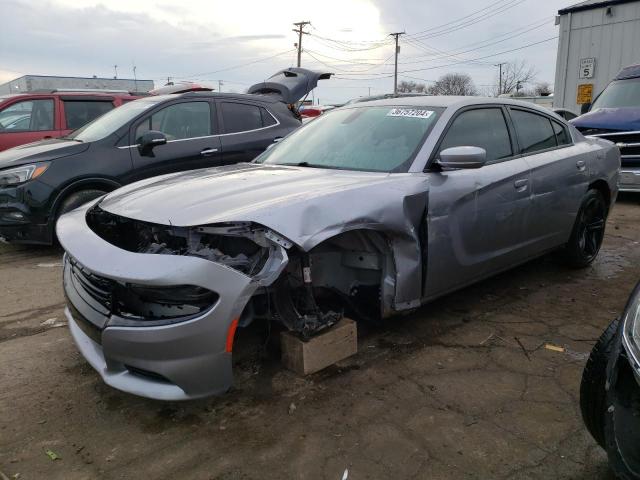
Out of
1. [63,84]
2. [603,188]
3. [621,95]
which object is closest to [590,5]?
[621,95]

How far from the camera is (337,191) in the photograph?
290 centimetres

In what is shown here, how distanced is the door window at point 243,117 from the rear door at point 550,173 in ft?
11.5

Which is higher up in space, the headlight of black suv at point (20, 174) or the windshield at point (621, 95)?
the windshield at point (621, 95)

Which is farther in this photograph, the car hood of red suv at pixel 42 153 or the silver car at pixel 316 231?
the car hood of red suv at pixel 42 153

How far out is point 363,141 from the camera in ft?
12.2

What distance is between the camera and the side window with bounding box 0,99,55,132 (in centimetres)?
783

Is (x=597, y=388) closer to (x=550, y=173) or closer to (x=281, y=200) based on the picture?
(x=281, y=200)

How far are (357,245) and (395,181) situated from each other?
0.44m

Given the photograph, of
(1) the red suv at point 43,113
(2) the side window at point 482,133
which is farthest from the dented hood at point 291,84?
(2) the side window at point 482,133

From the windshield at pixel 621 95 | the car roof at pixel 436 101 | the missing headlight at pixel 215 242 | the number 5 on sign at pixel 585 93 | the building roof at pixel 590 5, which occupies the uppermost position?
the building roof at pixel 590 5

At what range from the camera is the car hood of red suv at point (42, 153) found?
5.56 metres

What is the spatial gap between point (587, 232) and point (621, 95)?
573 cm

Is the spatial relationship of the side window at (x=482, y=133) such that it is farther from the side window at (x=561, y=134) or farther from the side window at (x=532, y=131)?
the side window at (x=561, y=134)

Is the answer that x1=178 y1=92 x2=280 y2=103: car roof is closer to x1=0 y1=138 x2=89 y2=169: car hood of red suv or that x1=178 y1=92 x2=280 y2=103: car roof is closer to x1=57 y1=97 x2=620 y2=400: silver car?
x1=0 y1=138 x2=89 y2=169: car hood of red suv
